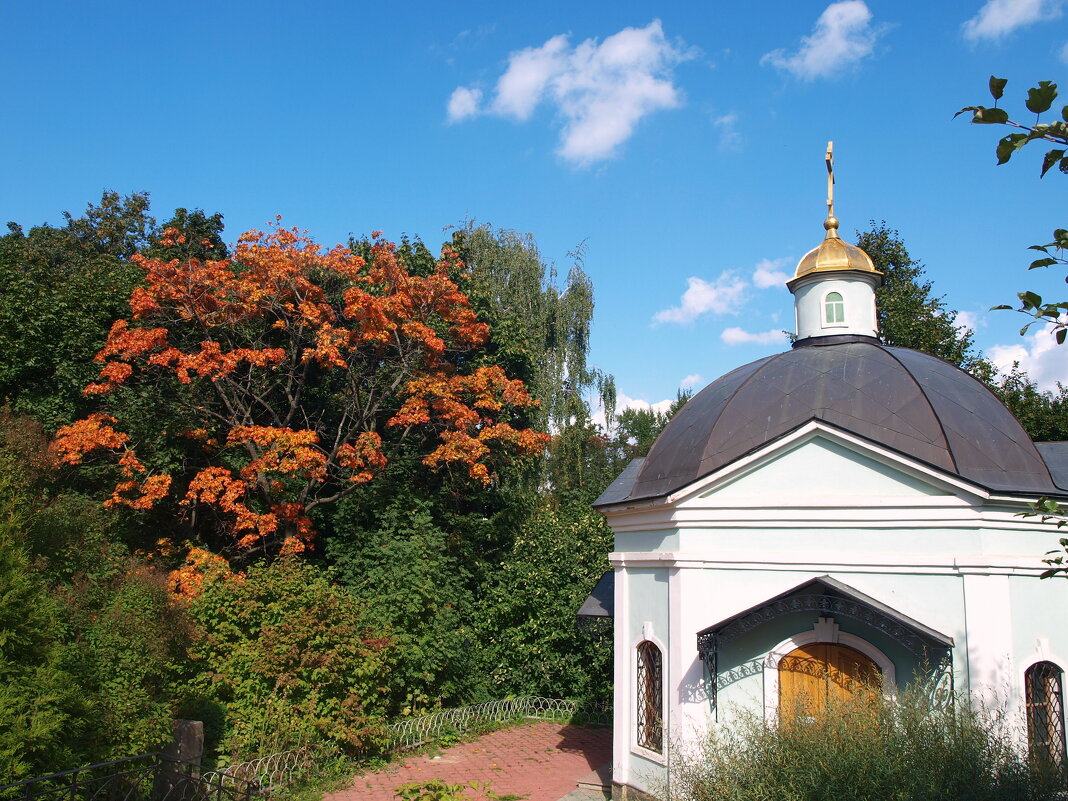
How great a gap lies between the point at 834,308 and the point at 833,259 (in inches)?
28.8

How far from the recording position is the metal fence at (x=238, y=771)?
6.55 metres

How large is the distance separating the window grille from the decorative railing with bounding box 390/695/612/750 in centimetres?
946

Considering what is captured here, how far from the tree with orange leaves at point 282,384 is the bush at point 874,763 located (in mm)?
10149

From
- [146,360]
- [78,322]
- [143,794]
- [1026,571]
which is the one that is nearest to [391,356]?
[146,360]

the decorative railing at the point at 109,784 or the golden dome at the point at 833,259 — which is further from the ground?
the golden dome at the point at 833,259

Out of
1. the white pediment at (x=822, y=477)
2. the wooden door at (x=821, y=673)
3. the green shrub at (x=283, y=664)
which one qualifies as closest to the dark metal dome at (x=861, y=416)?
the white pediment at (x=822, y=477)

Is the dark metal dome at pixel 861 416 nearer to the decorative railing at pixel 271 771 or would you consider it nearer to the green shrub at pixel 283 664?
the green shrub at pixel 283 664

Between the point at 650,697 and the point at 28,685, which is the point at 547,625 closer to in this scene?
the point at 650,697

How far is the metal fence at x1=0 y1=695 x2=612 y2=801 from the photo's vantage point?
6547 millimetres

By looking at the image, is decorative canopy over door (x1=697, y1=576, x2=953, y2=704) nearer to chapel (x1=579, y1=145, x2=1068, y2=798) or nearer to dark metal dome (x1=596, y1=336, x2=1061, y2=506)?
chapel (x1=579, y1=145, x2=1068, y2=798)

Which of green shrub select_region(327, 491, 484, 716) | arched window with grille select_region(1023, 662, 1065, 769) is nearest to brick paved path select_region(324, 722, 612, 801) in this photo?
green shrub select_region(327, 491, 484, 716)

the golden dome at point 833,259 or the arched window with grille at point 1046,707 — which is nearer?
the arched window with grille at point 1046,707

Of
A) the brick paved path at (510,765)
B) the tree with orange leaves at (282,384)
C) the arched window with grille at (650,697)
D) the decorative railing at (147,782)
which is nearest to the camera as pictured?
the decorative railing at (147,782)

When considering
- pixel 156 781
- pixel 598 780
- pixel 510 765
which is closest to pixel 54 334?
pixel 156 781
